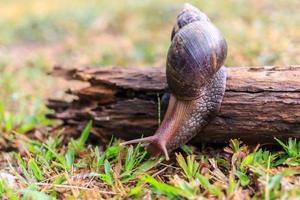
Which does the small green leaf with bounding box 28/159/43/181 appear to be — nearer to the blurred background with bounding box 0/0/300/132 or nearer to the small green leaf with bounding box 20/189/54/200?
the small green leaf with bounding box 20/189/54/200

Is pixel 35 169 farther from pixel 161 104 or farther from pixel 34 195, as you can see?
pixel 161 104

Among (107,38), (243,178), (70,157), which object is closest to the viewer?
(243,178)

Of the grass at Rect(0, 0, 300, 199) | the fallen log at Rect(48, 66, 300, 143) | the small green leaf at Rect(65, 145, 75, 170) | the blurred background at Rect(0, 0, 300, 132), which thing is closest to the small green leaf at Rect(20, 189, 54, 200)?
the grass at Rect(0, 0, 300, 199)

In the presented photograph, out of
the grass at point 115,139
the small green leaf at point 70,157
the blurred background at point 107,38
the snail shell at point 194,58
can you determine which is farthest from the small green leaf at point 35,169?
the snail shell at point 194,58

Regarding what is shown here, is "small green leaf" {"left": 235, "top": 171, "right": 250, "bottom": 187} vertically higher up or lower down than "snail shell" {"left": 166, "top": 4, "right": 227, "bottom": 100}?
lower down

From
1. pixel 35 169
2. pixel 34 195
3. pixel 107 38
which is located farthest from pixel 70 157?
pixel 107 38

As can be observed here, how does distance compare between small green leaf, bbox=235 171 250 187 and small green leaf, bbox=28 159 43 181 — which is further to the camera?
small green leaf, bbox=28 159 43 181
